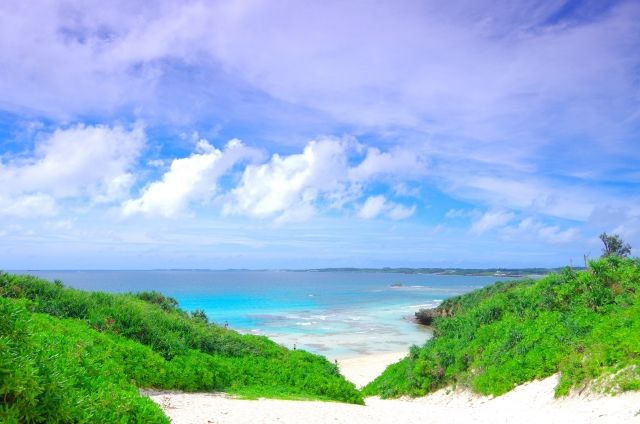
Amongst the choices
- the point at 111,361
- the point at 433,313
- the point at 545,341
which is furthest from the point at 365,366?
the point at 433,313

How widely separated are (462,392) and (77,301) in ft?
50.5

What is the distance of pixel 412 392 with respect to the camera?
21.3 meters

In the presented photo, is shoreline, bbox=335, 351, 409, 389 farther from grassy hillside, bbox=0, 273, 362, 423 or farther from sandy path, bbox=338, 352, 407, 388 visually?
grassy hillside, bbox=0, 273, 362, 423

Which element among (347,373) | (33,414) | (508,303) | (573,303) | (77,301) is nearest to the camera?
(33,414)

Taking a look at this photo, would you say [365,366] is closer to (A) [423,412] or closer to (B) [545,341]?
(B) [545,341]

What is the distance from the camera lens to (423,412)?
46.8 feet

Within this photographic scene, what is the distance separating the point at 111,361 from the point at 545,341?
46.7 ft

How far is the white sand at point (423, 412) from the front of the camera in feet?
34.2

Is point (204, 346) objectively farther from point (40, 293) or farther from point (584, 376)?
point (584, 376)

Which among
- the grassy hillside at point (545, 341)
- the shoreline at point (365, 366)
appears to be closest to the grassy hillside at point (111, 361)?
the grassy hillside at point (545, 341)

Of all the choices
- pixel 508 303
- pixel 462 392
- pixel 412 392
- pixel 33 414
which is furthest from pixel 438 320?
pixel 33 414

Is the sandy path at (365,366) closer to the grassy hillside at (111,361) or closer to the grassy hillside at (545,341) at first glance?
the grassy hillside at (545,341)

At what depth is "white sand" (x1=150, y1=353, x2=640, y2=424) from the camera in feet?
34.2

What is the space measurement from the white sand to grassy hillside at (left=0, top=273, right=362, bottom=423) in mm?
1524
